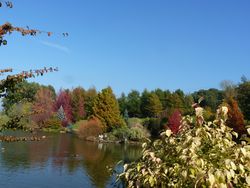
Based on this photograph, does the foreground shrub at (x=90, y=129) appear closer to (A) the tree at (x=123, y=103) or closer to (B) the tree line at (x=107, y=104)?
(B) the tree line at (x=107, y=104)

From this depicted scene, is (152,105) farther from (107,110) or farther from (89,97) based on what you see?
(107,110)

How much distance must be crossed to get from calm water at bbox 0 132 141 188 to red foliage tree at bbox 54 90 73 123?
89.0ft

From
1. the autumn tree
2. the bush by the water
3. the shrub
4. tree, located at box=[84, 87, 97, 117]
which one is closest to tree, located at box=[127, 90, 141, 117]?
the autumn tree

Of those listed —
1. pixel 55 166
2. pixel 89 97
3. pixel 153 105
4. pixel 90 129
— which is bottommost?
pixel 55 166

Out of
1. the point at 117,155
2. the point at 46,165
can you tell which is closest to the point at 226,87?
the point at 117,155

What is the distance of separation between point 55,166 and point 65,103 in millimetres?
40833

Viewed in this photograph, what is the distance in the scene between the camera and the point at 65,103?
66.7m

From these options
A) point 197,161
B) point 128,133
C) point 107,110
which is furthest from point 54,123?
point 197,161

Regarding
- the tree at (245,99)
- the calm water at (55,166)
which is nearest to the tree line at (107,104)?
the tree at (245,99)

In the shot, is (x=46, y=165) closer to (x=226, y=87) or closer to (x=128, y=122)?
(x=128, y=122)

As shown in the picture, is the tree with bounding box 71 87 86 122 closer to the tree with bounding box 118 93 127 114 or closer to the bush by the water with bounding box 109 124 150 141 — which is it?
the tree with bounding box 118 93 127 114

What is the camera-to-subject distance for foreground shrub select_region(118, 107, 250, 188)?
3.70 meters

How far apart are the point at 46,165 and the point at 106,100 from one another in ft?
86.5

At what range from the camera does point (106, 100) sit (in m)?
52.4
